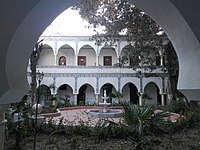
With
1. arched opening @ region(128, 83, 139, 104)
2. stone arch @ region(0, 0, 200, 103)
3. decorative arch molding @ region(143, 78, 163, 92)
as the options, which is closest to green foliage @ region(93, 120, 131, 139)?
stone arch @ region(0, 0, 200, 103)

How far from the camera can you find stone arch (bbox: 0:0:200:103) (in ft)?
5.24

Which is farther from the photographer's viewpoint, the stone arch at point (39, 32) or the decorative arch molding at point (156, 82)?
the decorative arch molding at point (156, 82)

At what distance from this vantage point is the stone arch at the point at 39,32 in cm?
160

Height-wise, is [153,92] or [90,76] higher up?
[90,76]

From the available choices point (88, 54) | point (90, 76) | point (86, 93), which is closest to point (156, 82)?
point (90, 76)

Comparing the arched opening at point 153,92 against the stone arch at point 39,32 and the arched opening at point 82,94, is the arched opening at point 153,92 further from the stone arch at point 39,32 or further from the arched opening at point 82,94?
the stone arch at point 39,32

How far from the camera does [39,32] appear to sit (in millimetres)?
1950

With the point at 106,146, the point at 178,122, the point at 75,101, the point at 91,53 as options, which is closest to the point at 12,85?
the point at 106,146

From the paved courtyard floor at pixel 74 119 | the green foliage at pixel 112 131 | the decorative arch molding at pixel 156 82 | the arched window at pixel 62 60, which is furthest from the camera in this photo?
the arched window at pixel 62 60

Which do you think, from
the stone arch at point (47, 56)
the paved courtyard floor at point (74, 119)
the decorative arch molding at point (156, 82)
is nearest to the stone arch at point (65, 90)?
the stone arch at point (47, 56)

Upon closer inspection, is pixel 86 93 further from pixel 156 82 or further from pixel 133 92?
pixel 156 82

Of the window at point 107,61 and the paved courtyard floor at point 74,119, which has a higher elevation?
the window at point 107,61

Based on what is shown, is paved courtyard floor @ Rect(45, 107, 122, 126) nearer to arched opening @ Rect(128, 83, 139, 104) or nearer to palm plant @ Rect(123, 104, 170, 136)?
palm plant @ Rect(123, 104, 170, 136)

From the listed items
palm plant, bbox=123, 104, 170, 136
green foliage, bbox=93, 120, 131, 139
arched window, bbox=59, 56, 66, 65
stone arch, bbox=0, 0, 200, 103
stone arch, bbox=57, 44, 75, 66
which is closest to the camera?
stone arch, bbox=0, 0, 200, 103
